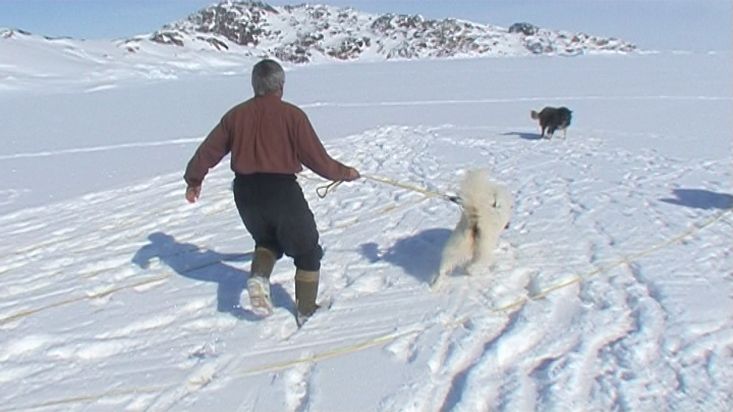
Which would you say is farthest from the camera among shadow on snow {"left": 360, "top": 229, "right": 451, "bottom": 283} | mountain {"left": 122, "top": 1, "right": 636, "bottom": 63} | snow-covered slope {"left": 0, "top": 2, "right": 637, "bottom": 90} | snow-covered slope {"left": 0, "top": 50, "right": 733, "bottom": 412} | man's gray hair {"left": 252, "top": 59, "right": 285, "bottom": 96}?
mountain {"left": 122, "top": 1, "right": 636, "bottom": 63}

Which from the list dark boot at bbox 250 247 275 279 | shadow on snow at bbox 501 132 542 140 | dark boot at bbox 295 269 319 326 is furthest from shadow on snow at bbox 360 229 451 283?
shadow on snow at bbox 501 132 542 140

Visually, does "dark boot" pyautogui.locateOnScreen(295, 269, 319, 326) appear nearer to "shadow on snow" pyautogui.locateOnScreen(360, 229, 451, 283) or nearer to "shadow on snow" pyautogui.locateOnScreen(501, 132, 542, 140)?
"shadow on snow" pyautogui.locateOnScreen(360, 229, 451, 283)

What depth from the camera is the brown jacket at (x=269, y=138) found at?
11.9 ft

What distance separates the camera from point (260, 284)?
3.79m

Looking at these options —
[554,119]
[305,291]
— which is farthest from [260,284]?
[554,119]

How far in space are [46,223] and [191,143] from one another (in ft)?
18.4

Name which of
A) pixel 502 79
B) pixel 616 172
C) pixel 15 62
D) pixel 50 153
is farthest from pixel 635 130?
pixel 15 62

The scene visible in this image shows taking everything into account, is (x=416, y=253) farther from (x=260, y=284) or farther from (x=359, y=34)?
(x=359, y=34)

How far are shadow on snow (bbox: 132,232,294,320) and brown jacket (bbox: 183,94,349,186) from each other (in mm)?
983

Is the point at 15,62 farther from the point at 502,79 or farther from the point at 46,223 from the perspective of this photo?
the point at 46,223

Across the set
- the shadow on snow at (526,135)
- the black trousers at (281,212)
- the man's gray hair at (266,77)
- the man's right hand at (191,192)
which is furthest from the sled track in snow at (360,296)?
the shadow on snow at (526,135)

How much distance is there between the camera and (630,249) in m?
4.85

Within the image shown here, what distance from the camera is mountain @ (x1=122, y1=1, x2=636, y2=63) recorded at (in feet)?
373

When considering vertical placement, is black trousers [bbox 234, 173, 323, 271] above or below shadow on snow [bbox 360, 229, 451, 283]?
above
